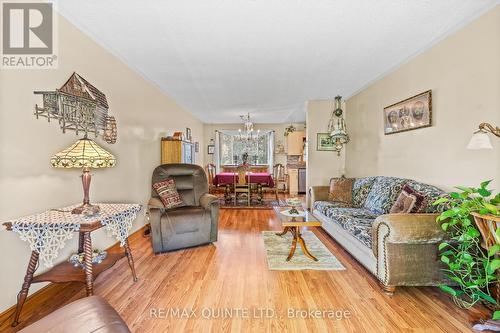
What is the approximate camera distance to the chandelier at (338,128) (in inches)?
195

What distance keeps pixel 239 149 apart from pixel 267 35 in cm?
645

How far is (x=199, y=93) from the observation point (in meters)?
4.73

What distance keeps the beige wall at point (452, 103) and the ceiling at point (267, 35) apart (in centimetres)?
18

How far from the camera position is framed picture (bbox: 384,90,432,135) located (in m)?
2.83

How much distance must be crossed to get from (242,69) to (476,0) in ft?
8.29

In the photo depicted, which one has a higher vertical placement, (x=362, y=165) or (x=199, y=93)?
(x=199, y=93)

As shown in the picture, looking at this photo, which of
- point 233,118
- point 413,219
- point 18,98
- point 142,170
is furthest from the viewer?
point 233,118

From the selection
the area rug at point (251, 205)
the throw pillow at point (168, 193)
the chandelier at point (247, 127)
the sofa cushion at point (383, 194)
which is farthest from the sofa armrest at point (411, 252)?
the chandelier at point (247, 127)

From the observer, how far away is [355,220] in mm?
2795

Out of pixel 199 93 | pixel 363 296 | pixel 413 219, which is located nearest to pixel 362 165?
pixel 413 219

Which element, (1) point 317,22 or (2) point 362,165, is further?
(2) point 362,165

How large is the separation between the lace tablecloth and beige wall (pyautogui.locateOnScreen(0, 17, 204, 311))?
Result: 0.70 ft

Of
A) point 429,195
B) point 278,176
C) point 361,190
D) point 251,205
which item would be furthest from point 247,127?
point 429,195

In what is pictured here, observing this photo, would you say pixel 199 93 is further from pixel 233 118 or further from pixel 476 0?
pixel 476 0
